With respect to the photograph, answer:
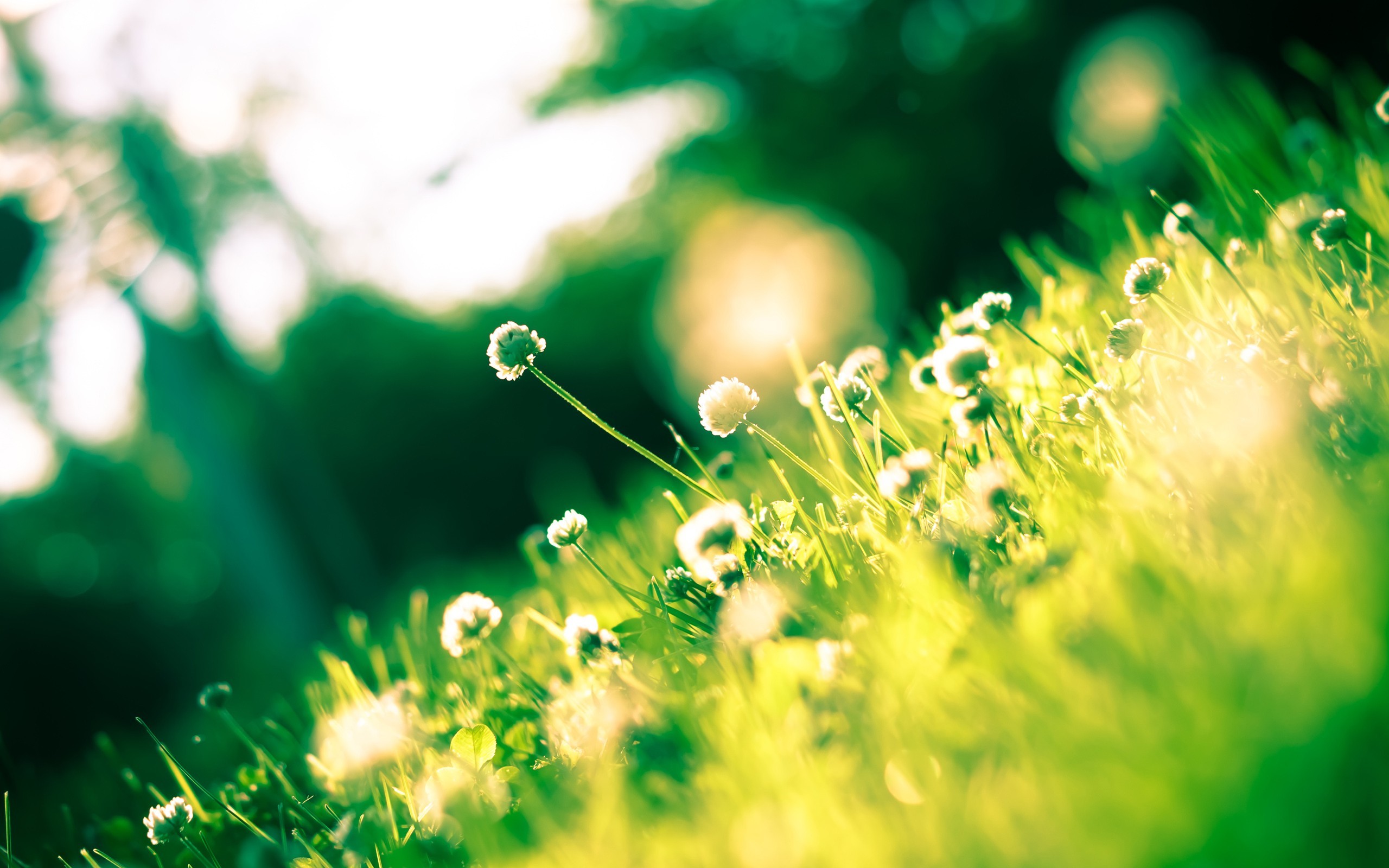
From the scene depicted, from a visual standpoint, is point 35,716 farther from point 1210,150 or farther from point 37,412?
point 1210,150

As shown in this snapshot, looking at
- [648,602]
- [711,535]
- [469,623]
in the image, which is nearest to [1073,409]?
[711,535]

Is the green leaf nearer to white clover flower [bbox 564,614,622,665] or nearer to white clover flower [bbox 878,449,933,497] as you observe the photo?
white clover flower [bbox 564,614,622,665]

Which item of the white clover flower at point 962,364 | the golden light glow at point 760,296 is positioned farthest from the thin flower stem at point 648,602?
the golden light glow at point 760,296

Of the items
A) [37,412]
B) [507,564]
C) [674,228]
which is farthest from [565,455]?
[37,412]

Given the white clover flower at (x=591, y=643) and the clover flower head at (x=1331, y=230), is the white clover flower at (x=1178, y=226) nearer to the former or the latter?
the clover flower head at (x=1331, y=230)

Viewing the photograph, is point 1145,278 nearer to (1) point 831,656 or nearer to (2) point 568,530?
(1) point 831,656

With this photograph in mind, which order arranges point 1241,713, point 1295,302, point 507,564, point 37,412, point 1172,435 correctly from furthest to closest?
1. point 37,412
2. point 507,564
3. point 1295,302
4. point 1172,435
5. point 1241,713
